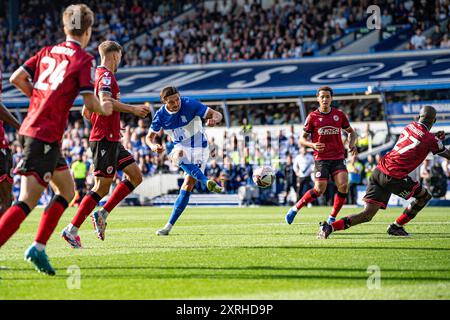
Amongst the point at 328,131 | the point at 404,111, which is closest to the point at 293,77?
the point at 404,111

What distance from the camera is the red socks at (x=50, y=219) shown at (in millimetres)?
7887

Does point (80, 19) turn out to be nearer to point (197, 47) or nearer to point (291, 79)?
point (291, 79)

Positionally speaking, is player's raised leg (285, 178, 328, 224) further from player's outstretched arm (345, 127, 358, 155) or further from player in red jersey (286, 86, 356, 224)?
player's outstretched arm (345, 127, 358, 155)

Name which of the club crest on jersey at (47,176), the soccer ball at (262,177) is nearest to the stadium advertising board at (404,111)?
the soccer ball at (262,177)

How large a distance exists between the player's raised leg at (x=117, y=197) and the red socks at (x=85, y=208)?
1.40 feet

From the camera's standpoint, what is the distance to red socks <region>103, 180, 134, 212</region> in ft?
38.8

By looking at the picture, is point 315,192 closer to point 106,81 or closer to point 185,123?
point 185,123

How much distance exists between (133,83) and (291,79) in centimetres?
774

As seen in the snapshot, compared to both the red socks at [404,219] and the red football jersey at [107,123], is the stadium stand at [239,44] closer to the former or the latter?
the red socks at [404,219]

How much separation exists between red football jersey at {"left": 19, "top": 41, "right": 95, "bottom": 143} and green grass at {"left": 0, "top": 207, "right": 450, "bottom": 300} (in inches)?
56.0

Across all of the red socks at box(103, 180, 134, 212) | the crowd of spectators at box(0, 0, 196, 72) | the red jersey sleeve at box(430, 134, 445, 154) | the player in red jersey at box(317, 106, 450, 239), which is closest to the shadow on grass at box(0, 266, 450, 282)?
the red socks at box(103, 180, 134, 212)
